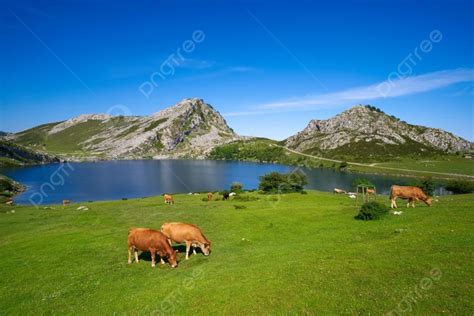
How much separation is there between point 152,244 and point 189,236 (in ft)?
9.94

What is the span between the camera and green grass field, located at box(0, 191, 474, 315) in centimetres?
1436

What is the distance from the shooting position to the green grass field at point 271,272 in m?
14.4

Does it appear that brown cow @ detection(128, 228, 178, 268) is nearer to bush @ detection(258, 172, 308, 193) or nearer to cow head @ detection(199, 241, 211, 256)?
cow head @ detection(199, 241, 211, 256)

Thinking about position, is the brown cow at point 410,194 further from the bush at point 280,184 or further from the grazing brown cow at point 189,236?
the bush at point 280,184

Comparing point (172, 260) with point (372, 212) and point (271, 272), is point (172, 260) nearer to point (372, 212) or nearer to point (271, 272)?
point (271, 272)

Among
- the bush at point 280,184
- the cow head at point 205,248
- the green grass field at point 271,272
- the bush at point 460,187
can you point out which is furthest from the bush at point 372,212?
the bush at point 460,187

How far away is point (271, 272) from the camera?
1828 centimetres

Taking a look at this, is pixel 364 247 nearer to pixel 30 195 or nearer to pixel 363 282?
pixel 363 282

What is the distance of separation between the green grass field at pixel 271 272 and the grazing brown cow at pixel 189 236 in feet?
2.90

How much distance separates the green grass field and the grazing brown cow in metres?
0.88

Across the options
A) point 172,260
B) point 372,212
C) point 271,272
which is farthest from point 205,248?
point 372,212

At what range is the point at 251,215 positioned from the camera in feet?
128

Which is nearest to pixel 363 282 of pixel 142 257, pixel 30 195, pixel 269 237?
pixel 269 237

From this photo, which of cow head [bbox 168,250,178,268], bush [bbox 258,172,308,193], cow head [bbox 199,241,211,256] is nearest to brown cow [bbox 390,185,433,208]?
cow head [bbox 199,241,211,256]
